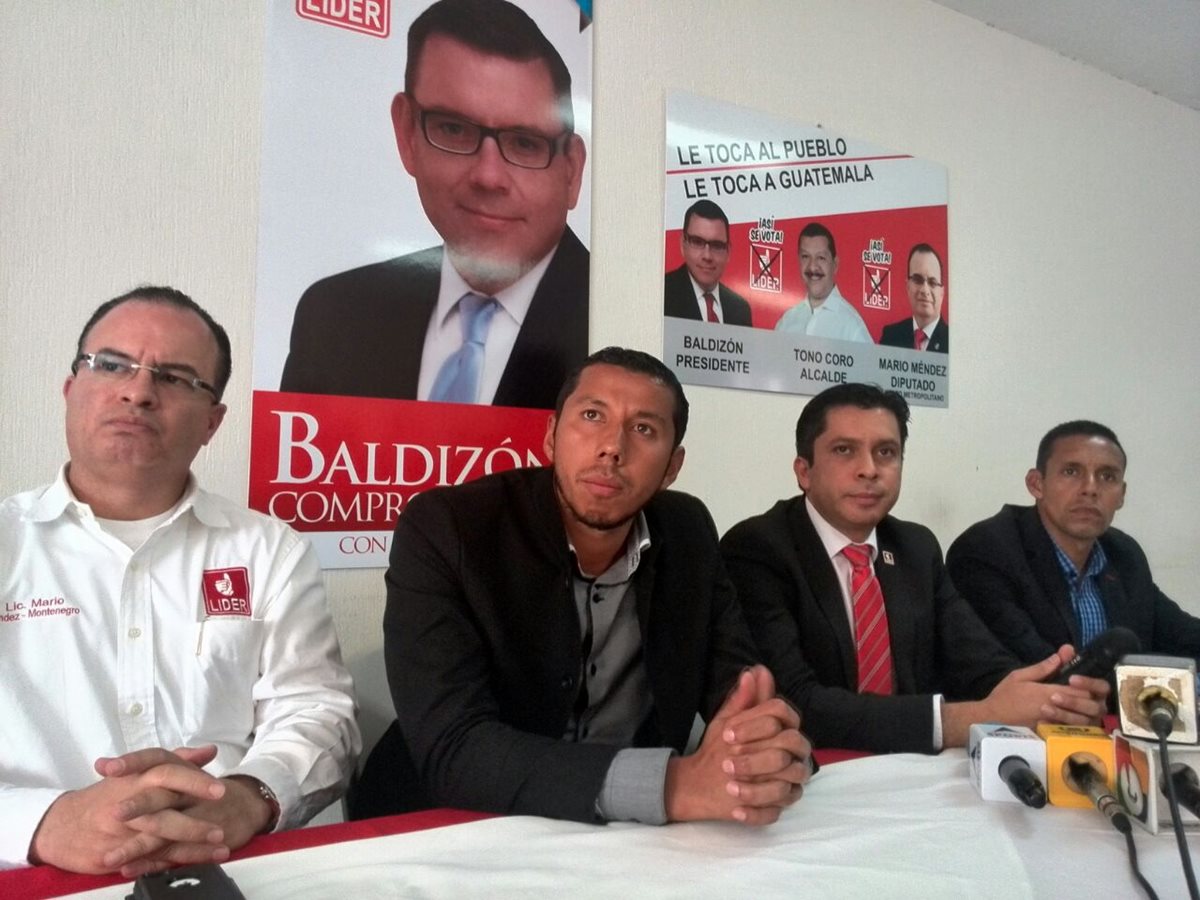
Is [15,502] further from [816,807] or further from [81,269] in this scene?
[816,807]

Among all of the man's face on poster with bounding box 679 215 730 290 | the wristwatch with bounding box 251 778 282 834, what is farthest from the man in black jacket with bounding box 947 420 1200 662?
the wristwatch with bounding box 251 778 282 834

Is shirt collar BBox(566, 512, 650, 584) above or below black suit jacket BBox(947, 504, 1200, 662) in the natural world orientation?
above

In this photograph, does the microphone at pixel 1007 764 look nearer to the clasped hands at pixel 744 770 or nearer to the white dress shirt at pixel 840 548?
the clasped hands at pixel 744 770

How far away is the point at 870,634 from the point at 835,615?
0.30 ft

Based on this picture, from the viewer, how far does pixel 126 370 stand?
1.16 meters

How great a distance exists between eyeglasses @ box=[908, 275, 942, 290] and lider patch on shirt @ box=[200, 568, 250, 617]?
7.26 ft

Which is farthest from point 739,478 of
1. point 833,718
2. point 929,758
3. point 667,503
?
point 929,758

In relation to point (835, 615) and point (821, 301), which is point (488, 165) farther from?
point (835, 615)

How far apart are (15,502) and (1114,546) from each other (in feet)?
8.20

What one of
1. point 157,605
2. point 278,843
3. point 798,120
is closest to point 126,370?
point 157,605

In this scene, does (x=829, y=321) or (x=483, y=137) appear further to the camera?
(x=829, y=321)

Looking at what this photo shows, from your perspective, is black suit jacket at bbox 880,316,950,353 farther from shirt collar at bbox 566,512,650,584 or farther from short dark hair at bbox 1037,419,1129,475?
shirt collar at bbox 566,512,650,584

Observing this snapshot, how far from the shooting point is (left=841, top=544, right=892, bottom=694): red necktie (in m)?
1.53

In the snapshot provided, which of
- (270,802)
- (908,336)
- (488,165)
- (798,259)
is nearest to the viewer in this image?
(270,802)
